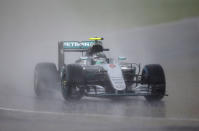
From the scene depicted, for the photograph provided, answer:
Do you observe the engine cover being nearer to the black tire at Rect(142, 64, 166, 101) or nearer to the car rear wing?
the black tire at Rect(142, 64, 166, 101)

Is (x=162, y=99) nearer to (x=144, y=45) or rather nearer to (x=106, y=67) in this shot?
(x=106, y=67)

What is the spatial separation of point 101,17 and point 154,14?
83.7 inches

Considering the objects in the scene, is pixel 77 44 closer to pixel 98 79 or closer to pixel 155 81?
pixel 98 79

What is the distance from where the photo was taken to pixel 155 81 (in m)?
10.3

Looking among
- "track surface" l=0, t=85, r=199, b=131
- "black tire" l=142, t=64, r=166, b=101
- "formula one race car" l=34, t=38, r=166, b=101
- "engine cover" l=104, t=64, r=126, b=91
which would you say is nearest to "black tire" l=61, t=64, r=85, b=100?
"formula one race car" l=34, t=38, r=166, b=101

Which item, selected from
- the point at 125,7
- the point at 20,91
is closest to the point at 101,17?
the point at 125,7

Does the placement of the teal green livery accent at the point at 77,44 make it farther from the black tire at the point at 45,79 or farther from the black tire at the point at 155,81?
the black tire at the point at 155,81

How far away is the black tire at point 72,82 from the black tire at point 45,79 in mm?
1684

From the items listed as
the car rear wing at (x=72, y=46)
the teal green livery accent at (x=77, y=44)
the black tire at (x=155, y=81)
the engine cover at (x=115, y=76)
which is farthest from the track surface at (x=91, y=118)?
the teal green livery accent at (x=77, y=44)

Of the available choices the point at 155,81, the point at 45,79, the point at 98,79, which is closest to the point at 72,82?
the point at 98,79

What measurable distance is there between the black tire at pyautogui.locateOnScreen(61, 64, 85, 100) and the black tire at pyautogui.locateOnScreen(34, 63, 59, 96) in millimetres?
1684

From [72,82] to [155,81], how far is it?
1.71 meters

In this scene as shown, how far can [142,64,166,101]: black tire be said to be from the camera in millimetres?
10227

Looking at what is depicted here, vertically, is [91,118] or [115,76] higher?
[115,76]
